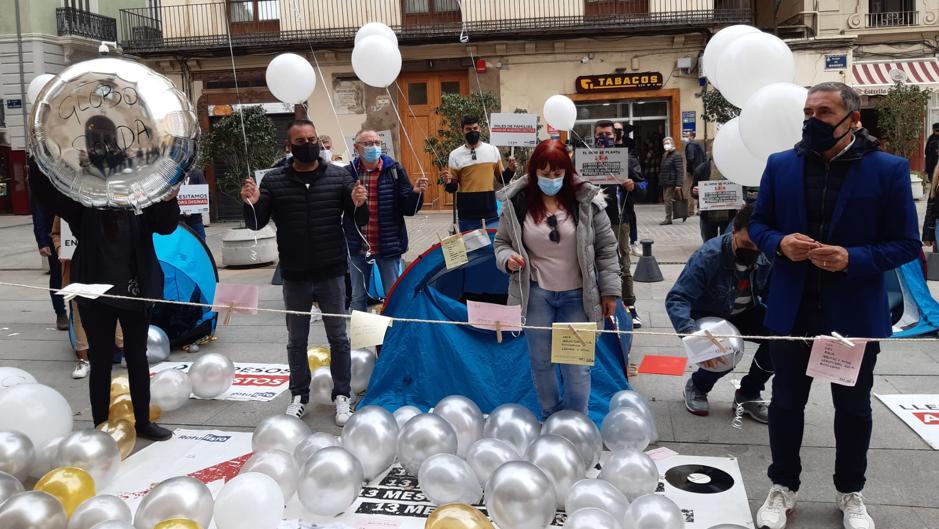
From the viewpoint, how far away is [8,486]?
3199 mm

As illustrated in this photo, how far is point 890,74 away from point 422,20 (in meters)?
11.3

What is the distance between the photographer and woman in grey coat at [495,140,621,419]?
3822 mm

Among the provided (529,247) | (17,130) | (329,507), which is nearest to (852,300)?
(529,247)

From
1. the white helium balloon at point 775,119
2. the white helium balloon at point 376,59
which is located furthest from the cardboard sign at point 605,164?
the white helium balloon at point 775,119

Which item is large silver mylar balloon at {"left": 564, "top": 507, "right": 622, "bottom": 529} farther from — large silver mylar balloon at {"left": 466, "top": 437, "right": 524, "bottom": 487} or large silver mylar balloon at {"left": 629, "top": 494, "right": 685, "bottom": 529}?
large silver mylar balloon at {"left": 466, "top": 437, "right": 524, "bottom": 487}

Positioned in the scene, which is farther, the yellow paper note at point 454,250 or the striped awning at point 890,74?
the striped awning at point 890,74

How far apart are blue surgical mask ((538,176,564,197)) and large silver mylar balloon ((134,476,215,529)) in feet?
6.66

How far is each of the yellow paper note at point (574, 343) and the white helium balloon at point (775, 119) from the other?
4.54 feet

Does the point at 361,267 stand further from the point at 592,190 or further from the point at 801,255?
the point at 801,255

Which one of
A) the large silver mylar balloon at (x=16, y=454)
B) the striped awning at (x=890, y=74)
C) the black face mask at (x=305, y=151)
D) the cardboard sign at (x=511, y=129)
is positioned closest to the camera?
the large silver mylar balloon at (x=16, y=454)

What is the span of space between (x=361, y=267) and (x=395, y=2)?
47.5 ft

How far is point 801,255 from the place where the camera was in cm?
294

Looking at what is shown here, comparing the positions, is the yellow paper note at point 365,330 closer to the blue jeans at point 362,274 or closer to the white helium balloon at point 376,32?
the blue jeans at point 362,274

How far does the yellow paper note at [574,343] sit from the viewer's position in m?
3.58
